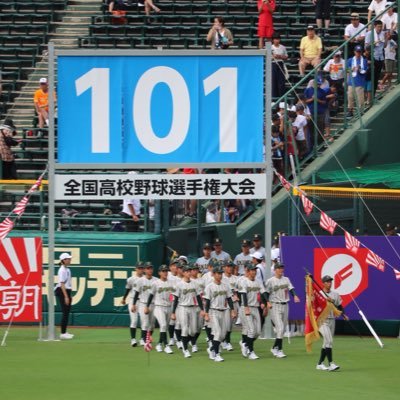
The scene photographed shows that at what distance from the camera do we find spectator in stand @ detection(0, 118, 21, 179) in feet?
109

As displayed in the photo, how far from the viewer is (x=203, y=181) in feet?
91.3

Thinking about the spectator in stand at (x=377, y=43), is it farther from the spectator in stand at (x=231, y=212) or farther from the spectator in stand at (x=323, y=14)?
the spectator in stand at (x=231, y=212)

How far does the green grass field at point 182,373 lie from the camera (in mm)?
21875

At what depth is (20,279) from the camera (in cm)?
2822

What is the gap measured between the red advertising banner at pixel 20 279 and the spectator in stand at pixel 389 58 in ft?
36.9

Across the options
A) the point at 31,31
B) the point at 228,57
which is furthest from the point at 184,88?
the point at 31,31

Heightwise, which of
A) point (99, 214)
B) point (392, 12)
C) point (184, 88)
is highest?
point (392, 12)

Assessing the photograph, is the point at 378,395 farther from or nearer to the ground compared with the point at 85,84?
nearer to the ground

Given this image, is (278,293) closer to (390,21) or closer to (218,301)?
(218,301)

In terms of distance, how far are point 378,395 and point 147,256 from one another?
9.49 m

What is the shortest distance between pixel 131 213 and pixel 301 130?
4524 millimetres

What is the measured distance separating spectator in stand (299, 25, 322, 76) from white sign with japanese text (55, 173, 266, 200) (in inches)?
330

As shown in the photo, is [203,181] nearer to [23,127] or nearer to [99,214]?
[99,214]

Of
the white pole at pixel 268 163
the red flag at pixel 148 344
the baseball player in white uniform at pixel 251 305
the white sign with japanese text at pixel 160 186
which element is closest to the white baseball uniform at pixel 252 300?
the baseball player in white uniform at pixel 251 305
